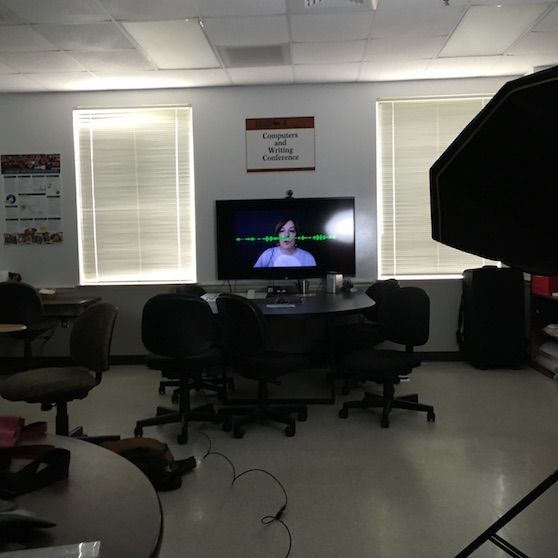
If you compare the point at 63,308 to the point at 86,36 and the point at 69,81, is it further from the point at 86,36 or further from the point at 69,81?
the point at 86,36

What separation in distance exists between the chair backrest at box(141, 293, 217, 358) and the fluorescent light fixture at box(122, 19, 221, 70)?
2143mm

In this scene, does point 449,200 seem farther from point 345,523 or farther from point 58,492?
point 345,523

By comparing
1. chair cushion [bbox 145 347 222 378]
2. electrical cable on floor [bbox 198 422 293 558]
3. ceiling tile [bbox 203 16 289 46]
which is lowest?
electrical cable on floor [bbox 198 422 293 558]

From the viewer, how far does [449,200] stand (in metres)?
0.93

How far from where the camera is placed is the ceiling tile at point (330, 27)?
3.61 metres

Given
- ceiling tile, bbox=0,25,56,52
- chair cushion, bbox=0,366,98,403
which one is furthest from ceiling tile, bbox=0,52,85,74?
chair cushion, bbox=0,366,98,403

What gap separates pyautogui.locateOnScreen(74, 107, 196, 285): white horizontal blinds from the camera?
201 inches

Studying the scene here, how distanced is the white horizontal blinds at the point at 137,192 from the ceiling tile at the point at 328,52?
1.41 meters

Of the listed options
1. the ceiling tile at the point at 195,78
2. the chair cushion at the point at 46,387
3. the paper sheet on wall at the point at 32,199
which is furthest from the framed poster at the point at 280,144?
the chair cushion at the point at 46,387

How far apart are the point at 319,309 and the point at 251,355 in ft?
1.98

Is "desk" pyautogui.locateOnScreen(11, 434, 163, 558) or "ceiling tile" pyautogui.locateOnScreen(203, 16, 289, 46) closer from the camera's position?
"desk" pyautogui.locateOnScreen(11, 434, 163, 558)

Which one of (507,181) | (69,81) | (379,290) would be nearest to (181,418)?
(379,290)

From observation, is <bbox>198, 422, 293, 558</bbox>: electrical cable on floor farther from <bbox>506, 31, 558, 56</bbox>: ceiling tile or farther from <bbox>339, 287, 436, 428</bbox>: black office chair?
<bbox>506, 31, 558, 56</bbox>: ceiling tile

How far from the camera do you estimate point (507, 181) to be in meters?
0.89
